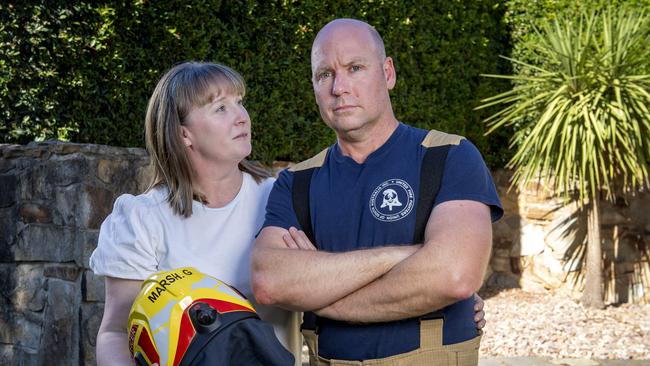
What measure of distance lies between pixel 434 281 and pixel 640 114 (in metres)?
5.25

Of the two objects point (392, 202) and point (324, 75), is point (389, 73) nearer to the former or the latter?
point (324, 75)

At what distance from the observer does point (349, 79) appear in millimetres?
2271

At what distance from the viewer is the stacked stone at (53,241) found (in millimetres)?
4203

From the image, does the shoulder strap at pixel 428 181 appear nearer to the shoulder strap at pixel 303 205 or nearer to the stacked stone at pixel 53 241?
the shoulder strap at pixel 303 205

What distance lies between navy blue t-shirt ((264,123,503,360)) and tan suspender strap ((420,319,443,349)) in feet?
0.05

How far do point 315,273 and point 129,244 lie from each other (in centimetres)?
56

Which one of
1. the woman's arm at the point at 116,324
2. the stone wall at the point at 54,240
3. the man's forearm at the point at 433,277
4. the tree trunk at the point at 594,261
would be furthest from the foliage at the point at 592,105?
the woman's arm at the point at 116,324

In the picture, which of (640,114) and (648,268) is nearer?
(640,114)

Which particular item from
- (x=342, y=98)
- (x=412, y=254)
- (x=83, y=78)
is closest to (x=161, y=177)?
(x=342, y=98)

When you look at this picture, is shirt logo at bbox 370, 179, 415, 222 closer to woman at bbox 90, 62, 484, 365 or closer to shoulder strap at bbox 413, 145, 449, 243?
shoulder strap at bbox 413, 145, 449, 243

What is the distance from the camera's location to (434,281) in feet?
6.63

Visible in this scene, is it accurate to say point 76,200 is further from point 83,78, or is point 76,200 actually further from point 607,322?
point 607,322

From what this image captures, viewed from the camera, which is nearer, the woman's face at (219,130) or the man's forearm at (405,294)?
the man's forearm at (405,294)

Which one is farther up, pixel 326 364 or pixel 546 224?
pixel 326 364
